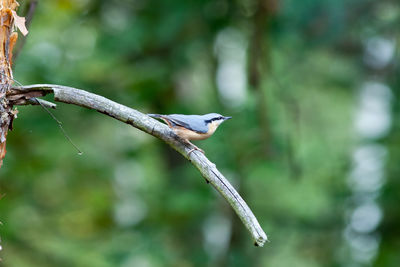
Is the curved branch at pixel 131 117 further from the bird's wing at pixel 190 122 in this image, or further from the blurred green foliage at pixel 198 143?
the blurred green foliage at pixel 198 143

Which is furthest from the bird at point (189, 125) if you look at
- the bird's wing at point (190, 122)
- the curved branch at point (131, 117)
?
the curved branch at point (131, 117)

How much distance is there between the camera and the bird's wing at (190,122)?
8.59ft

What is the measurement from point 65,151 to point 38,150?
1.99 ft

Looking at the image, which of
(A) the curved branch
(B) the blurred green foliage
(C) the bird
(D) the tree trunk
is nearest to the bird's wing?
(C) the bird

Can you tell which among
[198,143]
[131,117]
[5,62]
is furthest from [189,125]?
[198,143]

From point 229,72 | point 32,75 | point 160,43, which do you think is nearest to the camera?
point 32,75

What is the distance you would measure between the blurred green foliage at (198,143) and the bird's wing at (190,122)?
2.77 meters

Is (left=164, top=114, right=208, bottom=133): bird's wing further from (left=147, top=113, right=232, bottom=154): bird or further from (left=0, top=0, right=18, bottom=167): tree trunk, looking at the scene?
(left=0, top=0, right=18, bottom=167): tree trunk

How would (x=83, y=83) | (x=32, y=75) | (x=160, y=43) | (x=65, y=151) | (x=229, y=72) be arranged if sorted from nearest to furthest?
(x=32, y=75), (x=83, y=83), (x=160, y=43), (x=65, y=151), (x=229, y=72)

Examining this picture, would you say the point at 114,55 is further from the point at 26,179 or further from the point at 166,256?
the point at 166,256

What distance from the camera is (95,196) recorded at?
850cm

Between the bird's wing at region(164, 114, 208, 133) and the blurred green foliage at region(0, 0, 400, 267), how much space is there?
277cm

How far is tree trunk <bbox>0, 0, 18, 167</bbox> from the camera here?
2242 millimetres

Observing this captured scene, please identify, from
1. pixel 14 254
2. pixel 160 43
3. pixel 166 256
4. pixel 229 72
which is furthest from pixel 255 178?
pixel 229 72
